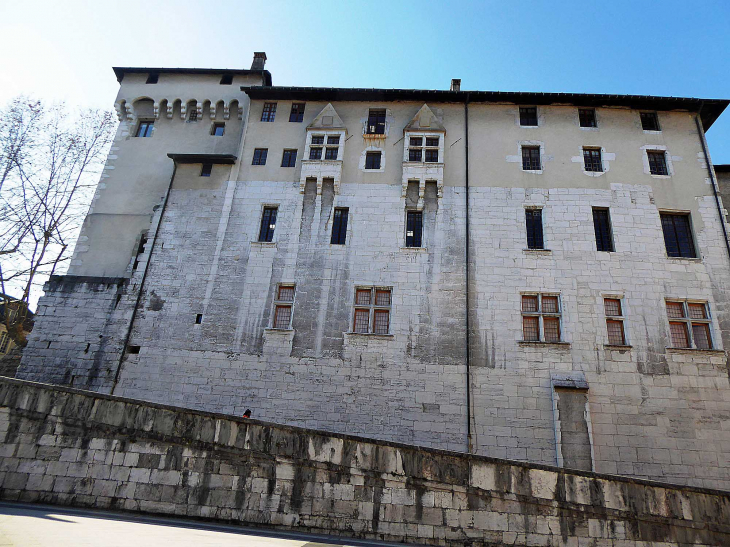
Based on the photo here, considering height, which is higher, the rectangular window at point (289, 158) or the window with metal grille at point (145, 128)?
the window with metal grille at point (145, 128)

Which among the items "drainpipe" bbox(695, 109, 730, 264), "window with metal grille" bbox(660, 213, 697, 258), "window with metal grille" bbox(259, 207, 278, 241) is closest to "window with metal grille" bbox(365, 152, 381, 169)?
"window with metal grille" bbox(259, 207, 278, 241)

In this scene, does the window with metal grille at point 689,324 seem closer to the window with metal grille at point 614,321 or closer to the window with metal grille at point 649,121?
the window with metal grille at point 614,321

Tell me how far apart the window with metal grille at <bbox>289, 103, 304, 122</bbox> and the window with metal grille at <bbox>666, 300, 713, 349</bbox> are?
18.6m

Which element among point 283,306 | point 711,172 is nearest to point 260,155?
point 283,306

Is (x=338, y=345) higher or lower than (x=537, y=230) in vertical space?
lower

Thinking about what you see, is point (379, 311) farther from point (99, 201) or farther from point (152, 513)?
point (99, 201)

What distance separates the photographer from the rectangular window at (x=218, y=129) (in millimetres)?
24438

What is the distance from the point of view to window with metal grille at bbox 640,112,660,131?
21891mm

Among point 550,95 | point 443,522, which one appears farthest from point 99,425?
point 550,95

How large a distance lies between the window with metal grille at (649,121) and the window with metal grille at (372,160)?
499 inches

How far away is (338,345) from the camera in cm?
1847

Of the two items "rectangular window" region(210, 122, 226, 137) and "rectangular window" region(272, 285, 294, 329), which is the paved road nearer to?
"rectangular window" region(272, 285, 294, 329)

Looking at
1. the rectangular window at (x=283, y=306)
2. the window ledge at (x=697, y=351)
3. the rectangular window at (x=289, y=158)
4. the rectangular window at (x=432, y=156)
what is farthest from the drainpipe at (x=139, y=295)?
the window ledge at (x=697, y=351)

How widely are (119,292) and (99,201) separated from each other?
5846 mm
